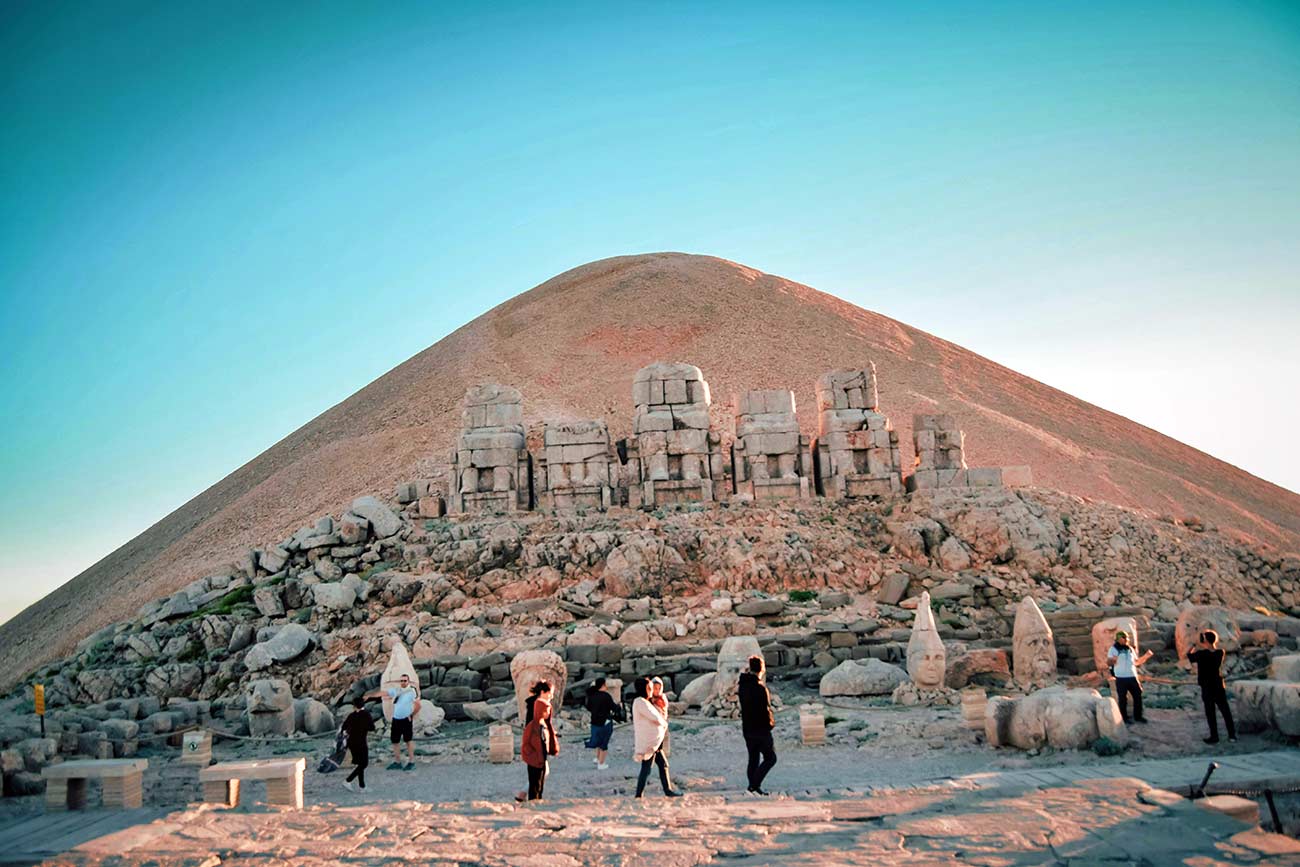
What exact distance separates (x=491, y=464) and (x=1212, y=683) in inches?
575

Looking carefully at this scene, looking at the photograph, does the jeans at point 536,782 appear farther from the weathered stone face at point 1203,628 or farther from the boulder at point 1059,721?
the weathered stone face at point 1203,628

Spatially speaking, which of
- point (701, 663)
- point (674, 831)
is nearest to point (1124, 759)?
point (674, 831)

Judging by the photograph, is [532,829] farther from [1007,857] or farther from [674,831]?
[1007,857]

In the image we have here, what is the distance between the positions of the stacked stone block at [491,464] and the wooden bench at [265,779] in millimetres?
12407

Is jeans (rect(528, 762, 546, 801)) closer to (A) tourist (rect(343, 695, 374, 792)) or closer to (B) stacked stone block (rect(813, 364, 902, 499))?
(A) tourist (rect(343, 695, 374, 792))

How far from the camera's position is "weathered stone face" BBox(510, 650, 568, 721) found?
48.4 ft

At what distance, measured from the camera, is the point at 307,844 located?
25.2 ft

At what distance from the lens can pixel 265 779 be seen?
9492mm

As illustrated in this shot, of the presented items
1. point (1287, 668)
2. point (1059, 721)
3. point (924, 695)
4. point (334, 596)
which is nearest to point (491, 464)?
point (334, 596)

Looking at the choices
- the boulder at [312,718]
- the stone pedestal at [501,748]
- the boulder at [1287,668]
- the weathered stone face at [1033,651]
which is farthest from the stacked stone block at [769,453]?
the boulder at [1287,668]

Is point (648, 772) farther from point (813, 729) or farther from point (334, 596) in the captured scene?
point (334, 596)

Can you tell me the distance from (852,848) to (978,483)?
639 inches

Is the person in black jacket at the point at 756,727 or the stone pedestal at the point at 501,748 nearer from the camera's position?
the person in black jacket at the point at 756,727

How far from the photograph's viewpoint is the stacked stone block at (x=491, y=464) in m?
22.0
